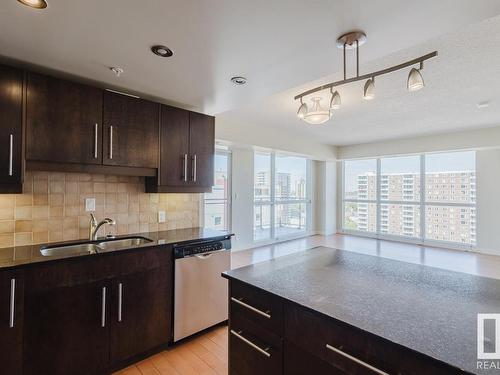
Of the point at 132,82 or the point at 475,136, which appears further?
the point at 475,136

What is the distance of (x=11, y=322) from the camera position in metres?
1.62

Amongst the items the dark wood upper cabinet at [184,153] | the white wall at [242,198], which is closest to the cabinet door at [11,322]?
the dark wood upper cabinet at [184,153]

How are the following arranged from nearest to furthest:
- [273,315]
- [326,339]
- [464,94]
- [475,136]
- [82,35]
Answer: [326,339]
[273,315]
[82,35]
[464,94]
[475,136]

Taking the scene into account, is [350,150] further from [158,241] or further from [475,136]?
[158,241]

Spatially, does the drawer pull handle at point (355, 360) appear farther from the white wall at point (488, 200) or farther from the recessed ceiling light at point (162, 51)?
the white wall at point (488, 200)

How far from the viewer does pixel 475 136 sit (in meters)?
5.11

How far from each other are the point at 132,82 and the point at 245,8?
56.8 inches

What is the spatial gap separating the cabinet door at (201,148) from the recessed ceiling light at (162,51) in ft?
3.29

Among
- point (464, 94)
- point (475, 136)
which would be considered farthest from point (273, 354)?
point (475, 136)

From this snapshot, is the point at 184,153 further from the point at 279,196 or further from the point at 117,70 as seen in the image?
the point at 279,196

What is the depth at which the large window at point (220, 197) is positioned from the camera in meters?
5.19

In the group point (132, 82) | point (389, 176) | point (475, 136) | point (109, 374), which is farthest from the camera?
point (389, 176)

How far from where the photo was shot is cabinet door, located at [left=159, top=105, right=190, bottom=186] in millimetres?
2662

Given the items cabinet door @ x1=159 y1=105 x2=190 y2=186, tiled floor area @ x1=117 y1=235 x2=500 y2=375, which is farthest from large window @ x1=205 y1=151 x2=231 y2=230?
cabinet door @ x1=159 y1=105 x2=190 y2=186
